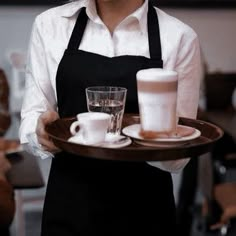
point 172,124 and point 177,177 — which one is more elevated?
point 172,124

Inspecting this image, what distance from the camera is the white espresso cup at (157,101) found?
3.51 feet

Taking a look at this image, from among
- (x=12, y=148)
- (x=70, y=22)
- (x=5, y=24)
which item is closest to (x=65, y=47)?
(x=70, y=22)

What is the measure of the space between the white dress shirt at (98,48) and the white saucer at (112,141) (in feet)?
0.62

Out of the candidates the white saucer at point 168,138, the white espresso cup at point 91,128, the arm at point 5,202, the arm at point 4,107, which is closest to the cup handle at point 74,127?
the white espresso cup at point 91,128

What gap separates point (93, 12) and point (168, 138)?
423 millimetres

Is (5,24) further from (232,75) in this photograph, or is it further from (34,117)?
(34,117)

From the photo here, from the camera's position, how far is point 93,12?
1.35m

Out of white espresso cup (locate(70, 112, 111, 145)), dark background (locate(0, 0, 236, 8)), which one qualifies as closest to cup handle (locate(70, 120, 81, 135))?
white espresso cup (locate(70, 112, 111, 145))

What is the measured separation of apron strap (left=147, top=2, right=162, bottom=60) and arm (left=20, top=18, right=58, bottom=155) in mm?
255

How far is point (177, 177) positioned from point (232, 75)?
729mm

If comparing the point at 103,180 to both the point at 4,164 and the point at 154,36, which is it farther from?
the point at 4,164

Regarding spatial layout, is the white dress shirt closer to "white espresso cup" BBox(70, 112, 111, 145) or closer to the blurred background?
A: "white espresso cup" BBox(70, 112, 111, 145)

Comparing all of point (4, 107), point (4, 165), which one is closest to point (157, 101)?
point (4, 165)

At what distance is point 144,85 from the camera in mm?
1084
